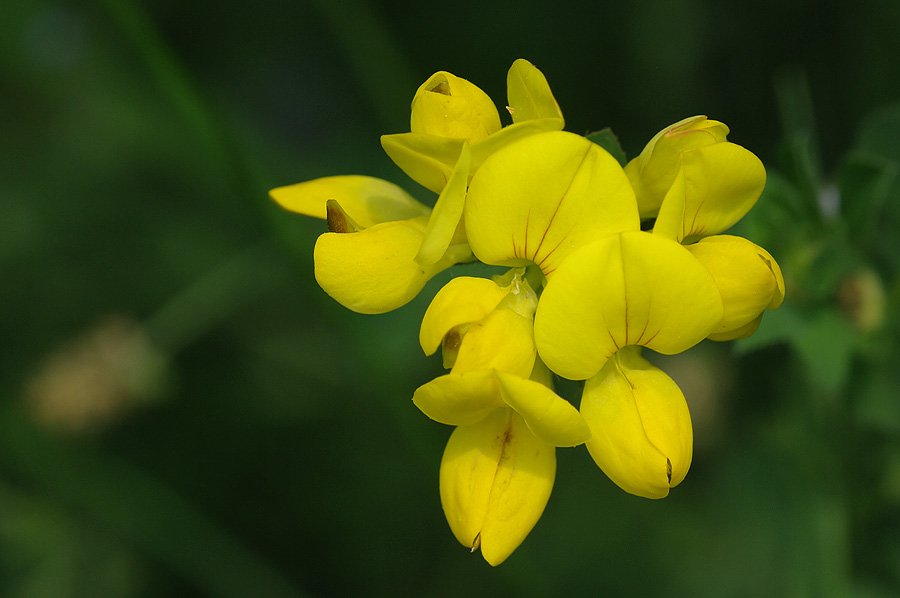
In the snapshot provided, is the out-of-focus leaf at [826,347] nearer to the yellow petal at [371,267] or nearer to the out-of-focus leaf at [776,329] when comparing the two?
the out-of-focus leaf at [776,329]

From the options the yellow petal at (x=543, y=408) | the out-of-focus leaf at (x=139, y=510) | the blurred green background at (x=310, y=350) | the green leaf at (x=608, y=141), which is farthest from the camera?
the out-of-focus leaf at (x=139, y=510)

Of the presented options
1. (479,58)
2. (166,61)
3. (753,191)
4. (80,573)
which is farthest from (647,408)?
(80,573)

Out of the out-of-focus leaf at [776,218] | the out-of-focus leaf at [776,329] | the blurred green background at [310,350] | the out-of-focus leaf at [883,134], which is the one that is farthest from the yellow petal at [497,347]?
the out-of-focus leaf at [883,134]

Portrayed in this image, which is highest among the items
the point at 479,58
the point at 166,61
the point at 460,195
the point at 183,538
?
the point at 166,61

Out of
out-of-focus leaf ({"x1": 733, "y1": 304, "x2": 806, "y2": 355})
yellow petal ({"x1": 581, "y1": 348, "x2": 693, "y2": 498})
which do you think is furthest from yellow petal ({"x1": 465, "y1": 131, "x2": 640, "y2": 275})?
out-of-focus leaf ({"x1": 733, "y1": 304, "x2": 806, "y2": 355})

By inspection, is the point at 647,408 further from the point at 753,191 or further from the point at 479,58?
the point at 479,58

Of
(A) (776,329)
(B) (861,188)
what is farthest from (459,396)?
(B) (861,188)
